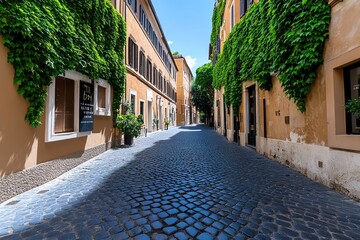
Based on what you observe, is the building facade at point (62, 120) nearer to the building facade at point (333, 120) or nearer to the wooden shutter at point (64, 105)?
the wooden shutter at point (64, 105)

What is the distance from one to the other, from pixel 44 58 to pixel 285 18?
5617 mm

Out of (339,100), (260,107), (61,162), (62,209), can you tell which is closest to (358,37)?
(339,100)

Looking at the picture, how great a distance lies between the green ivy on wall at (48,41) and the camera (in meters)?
3.54

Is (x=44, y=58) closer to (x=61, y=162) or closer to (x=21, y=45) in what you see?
(x=21, y=45)

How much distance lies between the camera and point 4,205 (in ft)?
10.8

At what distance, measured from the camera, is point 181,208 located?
3.09 m

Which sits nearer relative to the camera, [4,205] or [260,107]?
[4,205]

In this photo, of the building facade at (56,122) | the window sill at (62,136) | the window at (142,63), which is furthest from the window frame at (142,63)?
the window sill at (62,136)

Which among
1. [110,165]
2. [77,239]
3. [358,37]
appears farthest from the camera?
[110,165]

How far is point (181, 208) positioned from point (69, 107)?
182 inches

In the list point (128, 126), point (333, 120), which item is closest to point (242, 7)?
point (333, 120)

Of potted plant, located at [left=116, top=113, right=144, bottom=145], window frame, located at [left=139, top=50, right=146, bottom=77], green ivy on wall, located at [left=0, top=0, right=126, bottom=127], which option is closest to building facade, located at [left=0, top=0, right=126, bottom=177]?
green ivy on wall, located at [left=0, top=0, right=126, bottom=127]

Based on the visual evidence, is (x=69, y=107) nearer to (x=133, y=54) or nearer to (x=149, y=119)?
(x=133, y=54)

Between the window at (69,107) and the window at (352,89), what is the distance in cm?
647
